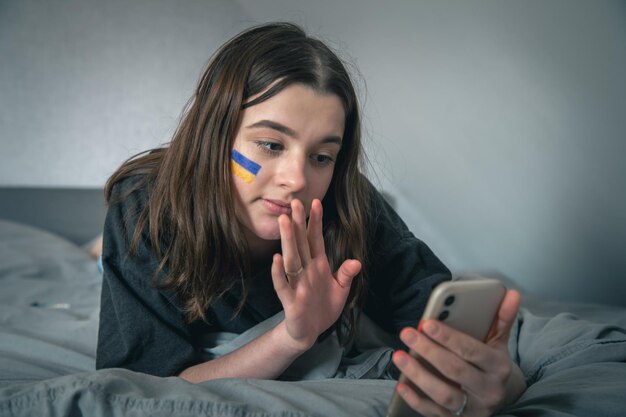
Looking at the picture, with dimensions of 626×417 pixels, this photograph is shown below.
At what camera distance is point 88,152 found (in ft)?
6.09

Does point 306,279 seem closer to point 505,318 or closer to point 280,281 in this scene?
point 280,281

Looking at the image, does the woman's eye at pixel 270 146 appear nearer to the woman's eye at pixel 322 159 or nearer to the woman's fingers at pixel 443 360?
the woman's eye at pixel 322 159

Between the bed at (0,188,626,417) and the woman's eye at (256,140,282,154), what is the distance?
0.88ft

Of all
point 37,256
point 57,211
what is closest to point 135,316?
point 37,256

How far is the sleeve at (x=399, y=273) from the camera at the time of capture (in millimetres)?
789

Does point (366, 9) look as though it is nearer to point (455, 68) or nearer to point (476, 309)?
point (455, 68)

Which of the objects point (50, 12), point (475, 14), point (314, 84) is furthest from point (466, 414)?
point (50, 12)

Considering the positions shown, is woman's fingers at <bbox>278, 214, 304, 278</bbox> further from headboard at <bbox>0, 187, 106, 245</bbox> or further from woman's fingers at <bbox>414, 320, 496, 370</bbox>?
headboard at <bbox>0, 187, 106, 245</bbox>

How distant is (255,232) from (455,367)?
33cm

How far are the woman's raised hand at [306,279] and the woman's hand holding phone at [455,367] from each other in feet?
0.47

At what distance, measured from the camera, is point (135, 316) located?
0.71 meters

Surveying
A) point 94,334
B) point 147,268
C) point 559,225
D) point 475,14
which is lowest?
point 94,334

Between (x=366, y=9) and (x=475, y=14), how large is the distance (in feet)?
0.77

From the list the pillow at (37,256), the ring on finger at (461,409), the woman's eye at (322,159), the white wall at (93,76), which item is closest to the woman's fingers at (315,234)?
the woman's eye at (322,159)
